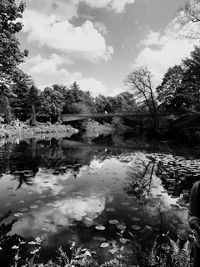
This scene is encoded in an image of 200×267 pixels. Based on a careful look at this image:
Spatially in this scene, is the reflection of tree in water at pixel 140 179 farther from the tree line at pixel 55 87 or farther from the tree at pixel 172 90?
the tree at pixel 172 90

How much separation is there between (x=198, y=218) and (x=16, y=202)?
582 centimetres

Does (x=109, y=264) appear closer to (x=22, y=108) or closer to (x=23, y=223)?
(x=23, y=223)

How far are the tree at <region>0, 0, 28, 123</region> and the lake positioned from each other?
20.1 ft

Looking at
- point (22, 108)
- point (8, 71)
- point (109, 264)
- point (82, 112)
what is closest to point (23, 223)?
point (109, 264)

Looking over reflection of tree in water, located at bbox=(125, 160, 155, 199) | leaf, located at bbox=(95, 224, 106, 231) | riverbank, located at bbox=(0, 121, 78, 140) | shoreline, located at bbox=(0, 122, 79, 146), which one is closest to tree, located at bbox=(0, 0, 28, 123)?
reflection of tree in water, located at bbox=(125, 160, 155, 199)

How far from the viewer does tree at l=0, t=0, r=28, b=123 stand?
1312cm

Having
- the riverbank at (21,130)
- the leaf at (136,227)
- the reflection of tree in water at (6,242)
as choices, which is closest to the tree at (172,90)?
the riverbank at (21,130)

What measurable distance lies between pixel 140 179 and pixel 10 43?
1077 cm

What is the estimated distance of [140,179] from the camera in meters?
9.83

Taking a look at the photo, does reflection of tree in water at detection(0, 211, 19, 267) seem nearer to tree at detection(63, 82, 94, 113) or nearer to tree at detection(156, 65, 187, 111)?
tree at detection(156, 65, 187, 111)

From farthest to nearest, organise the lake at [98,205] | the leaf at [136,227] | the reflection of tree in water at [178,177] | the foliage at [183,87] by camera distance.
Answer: the foliage at [183,87], the reflection of tree in water at [178,177], the leaf at [136,227], the lake at [98,205]

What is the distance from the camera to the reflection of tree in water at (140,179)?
26.2 ft

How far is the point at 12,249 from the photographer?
4.27 m

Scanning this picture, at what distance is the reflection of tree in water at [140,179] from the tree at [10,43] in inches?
373
